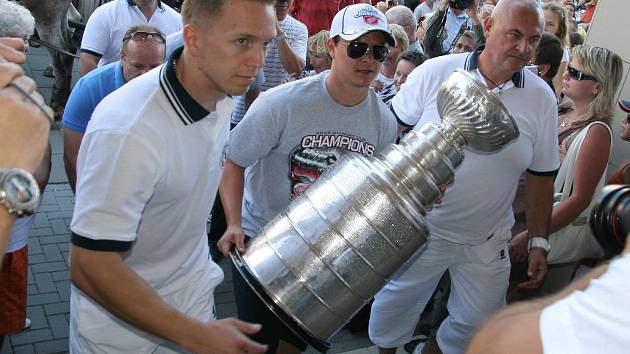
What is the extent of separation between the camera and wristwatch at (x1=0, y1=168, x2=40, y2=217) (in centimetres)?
112

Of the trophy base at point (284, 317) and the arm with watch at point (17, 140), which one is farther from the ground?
the arm with watch at point (17, 140)

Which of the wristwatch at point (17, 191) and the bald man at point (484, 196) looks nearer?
the wristwatch at point (17, 191)

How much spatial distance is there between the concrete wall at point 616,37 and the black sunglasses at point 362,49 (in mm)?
3048

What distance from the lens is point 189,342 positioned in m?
1.88

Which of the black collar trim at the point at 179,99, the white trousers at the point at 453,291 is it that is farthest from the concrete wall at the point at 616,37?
the black collar trim at the point at 179,99

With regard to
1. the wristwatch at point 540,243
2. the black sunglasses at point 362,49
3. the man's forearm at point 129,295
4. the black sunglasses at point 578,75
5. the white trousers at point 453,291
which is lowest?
the white trousers at point 453,291

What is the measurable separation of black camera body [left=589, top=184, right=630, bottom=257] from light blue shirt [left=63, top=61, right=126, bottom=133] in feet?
9.29

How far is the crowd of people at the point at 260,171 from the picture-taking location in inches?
46.3

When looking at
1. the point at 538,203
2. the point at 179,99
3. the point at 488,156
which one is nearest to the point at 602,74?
the point at 538,203

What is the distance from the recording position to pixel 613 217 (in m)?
1.36

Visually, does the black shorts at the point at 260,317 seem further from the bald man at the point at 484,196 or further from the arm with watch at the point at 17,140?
the arm with watch at the point at 17,140

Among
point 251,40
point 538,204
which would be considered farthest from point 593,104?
point 251,40

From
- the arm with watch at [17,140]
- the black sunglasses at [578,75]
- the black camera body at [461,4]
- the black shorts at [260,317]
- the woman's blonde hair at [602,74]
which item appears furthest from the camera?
the black camera body at [461,4]

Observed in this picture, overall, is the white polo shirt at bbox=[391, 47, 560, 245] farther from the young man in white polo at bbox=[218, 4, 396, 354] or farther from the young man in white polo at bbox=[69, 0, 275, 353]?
the young man in white polo at bbox=[69, 0, 275, 353]
